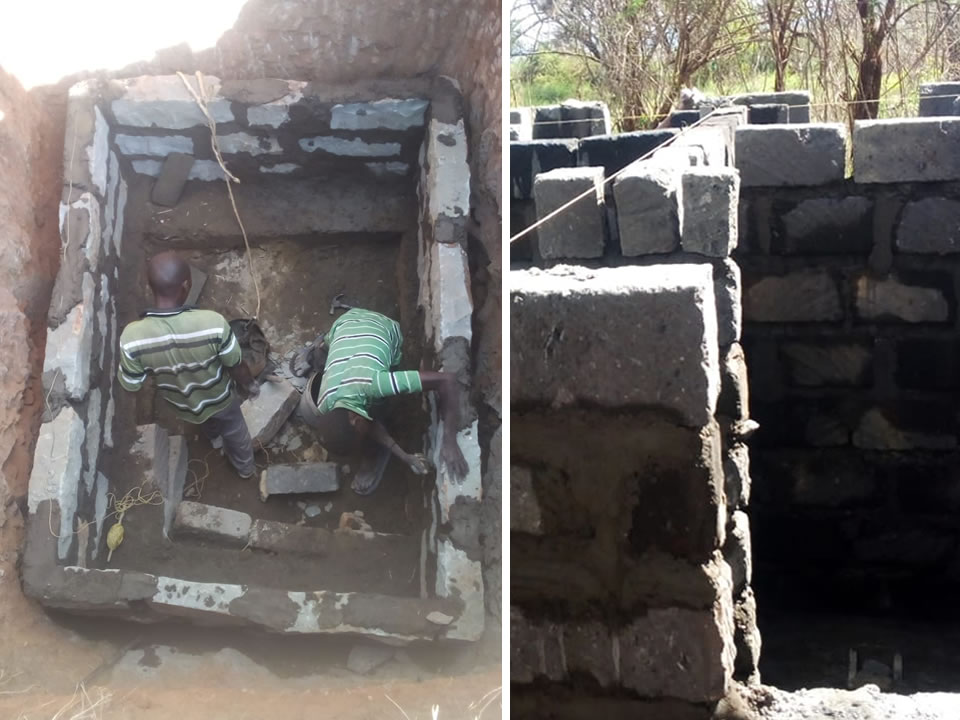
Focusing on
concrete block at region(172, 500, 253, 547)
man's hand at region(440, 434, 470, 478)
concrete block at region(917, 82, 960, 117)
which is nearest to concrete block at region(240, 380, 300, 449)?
concrete block at region(172, 500, 253, 547)

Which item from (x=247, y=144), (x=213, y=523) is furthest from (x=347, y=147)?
(x=213, y=523)

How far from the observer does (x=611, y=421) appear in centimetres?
155

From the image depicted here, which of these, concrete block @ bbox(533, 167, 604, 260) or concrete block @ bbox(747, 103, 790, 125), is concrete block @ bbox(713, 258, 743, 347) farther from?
concrete block @ bbox(747, 103, 790, 125)

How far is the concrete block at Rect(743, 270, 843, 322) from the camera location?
3205 millimetres

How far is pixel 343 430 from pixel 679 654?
743mm

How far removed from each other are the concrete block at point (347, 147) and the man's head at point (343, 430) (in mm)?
639

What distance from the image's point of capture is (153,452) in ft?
6.59

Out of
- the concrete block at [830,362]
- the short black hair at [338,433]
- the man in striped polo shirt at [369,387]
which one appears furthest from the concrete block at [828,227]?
the short black hair at [338,433]

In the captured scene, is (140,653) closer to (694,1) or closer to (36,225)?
(36,225)

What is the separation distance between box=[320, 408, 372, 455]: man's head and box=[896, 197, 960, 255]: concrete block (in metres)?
2.04

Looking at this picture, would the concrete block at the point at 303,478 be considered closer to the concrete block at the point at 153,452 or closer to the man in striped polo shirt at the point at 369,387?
the man in striped polo shirt at the point at 369,387

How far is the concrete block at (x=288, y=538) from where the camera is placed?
6.37ft

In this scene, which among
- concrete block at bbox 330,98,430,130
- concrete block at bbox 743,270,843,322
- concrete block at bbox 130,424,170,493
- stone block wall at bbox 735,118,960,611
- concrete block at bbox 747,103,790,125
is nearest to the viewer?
concrete block at bbox 130,424,170,493

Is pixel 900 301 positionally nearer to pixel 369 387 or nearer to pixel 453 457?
pixel 453 457
